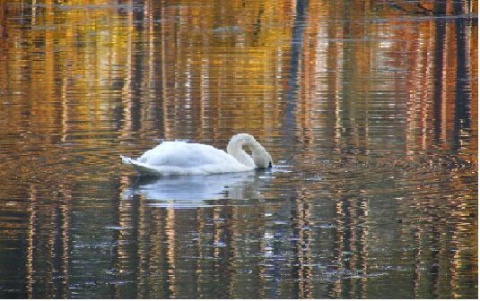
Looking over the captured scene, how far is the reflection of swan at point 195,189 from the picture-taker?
15.1 metres

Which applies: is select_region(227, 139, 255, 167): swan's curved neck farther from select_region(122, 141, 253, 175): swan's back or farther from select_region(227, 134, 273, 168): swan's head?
select_region(122, 141, 253, 175): swan's back

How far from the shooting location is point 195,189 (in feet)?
51.8

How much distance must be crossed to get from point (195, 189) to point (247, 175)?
130 cm

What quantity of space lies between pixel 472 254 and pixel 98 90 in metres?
13.0

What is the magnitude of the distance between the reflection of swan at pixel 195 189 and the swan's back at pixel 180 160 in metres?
0.08

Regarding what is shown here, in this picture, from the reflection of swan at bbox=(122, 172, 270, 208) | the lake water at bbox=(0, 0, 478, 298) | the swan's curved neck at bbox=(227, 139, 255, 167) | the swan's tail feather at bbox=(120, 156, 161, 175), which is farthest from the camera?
the swan's curved neck at bbox=(227, 139, 255, 167)

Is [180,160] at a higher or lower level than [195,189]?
higher

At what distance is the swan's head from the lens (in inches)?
669

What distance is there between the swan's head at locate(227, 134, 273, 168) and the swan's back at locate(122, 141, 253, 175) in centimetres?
49

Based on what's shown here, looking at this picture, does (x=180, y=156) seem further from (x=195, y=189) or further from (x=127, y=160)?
(x=195, y=189)

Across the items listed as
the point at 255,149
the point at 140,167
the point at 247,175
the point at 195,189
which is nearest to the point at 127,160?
the point at 140,167

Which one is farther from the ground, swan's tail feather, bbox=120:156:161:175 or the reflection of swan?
swan's tail feather, bbox=120:156:161:175

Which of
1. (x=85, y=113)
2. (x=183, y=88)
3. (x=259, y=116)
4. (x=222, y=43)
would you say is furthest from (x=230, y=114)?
(x=222, y=43)

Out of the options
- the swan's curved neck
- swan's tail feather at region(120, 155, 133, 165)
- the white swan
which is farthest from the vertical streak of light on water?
swan's tail feather at region(120, 155, 133, 165)
